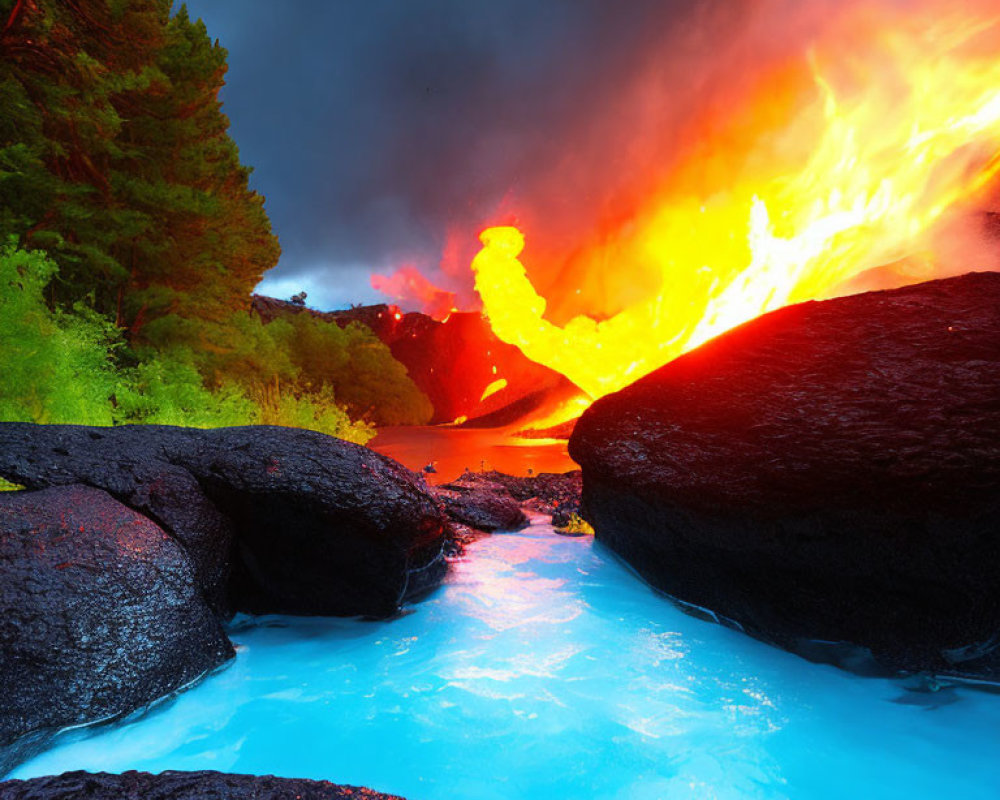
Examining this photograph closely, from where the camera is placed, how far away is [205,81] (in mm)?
12078

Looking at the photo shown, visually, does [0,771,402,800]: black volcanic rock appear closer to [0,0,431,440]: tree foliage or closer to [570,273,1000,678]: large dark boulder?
[570,273,1000,678]: large dark boulder

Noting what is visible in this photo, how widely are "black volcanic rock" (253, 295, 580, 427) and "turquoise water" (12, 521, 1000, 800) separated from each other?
49.6m

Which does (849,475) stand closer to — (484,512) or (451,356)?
(484,512)

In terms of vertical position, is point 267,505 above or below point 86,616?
above

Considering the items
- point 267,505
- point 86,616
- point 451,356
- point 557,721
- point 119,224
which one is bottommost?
point 557,721

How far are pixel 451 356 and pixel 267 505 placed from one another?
57.8 meters

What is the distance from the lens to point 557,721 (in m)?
2.92

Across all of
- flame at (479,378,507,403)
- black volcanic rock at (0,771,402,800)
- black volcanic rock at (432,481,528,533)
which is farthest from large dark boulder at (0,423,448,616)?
flame at (479,378,507,403)

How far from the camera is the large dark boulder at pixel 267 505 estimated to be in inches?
148

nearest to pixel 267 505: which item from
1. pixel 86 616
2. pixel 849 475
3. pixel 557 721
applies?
pixel 86 616

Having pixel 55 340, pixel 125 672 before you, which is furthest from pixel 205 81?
pixel 125 672

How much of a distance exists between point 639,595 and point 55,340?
831 cm

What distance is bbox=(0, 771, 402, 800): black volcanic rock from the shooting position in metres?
1.50

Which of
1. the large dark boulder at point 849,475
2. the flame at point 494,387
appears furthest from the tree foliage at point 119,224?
the flame at point 494,387
